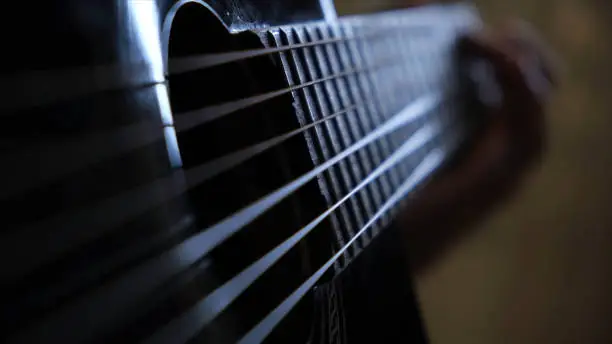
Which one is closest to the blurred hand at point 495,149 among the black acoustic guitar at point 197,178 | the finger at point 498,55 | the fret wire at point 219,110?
the finger at point 498,55

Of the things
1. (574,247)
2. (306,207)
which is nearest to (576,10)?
(574,247)

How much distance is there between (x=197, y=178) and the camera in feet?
0.89

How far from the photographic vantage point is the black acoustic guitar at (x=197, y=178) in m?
0.19

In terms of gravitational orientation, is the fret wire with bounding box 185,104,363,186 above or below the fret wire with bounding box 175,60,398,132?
below

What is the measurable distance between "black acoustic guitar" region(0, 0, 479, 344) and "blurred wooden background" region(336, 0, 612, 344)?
79mm

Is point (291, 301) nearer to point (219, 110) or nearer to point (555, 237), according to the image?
point (219, 110)

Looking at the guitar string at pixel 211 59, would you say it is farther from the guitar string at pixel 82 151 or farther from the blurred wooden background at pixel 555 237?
the blurred wooden background at pixel 555 237

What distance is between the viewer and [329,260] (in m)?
0.31

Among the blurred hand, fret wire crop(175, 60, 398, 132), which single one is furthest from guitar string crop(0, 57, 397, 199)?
the blurred hand

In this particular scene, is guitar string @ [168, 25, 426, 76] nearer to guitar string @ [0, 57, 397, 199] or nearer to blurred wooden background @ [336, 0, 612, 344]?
guitar string @ [0, 57, 397, 199]

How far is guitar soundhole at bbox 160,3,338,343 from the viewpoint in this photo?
0.93 ft

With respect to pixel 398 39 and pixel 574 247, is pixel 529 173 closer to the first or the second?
pixel 574 247

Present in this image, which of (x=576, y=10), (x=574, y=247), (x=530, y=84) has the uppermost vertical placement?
(x=576, y=10)

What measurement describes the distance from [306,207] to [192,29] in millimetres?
99
